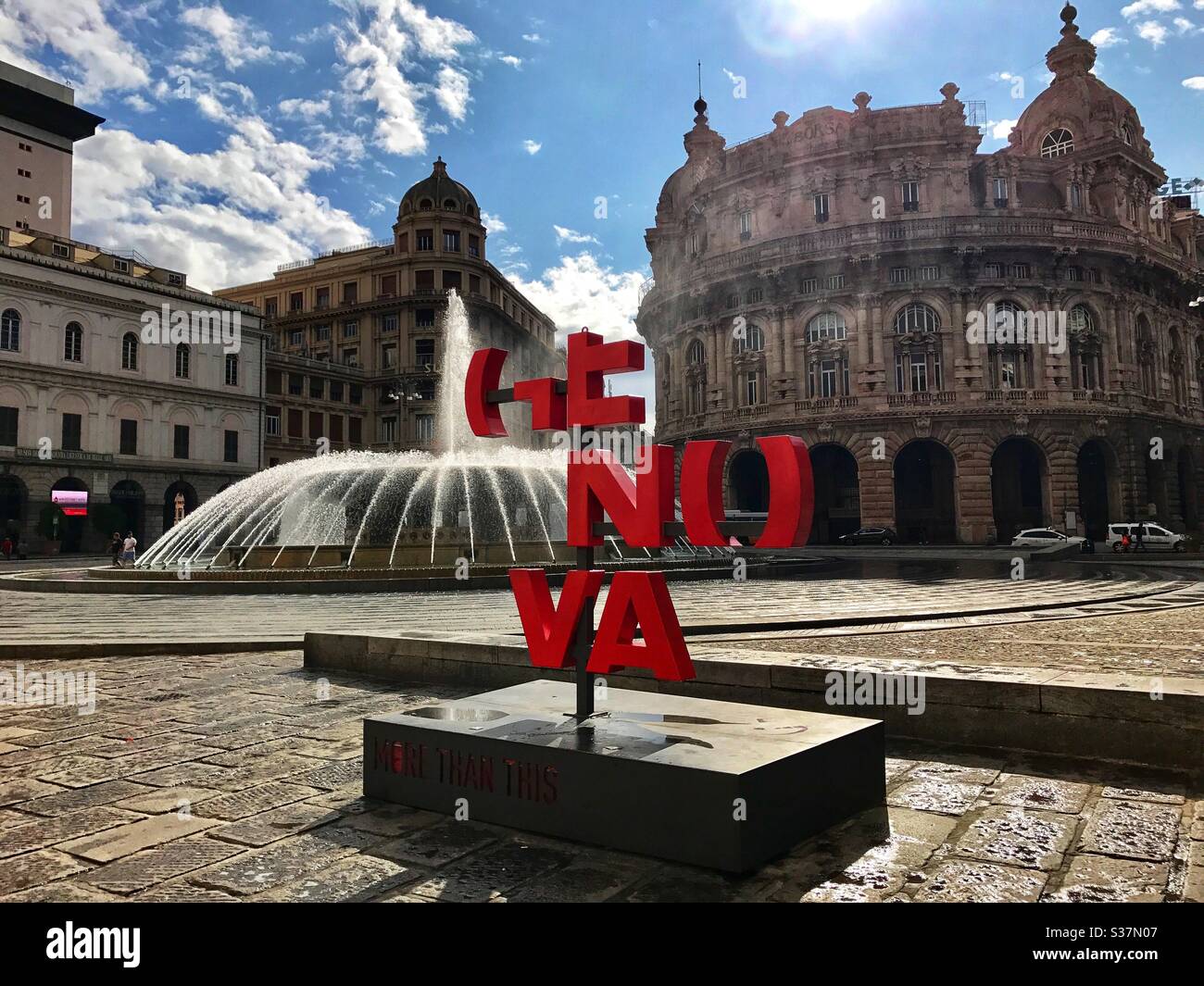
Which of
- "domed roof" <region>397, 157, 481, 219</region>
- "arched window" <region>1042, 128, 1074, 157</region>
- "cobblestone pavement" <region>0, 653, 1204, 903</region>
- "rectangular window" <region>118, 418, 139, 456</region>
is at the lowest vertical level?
"cobblestone pavement" <region>0, 653, 1204, 903</region>

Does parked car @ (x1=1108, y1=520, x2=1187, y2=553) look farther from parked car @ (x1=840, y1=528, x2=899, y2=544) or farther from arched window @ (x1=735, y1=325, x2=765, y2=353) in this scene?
arched window @ (x1=735, y1=325, x2=765, y2=353)

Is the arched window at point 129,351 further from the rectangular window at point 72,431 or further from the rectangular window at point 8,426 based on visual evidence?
the rectangular window at point 8,426

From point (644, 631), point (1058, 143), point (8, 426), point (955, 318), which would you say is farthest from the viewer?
point (1058, 143)

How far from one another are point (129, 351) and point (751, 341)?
105 feet

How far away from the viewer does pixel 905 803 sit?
4.11 metres

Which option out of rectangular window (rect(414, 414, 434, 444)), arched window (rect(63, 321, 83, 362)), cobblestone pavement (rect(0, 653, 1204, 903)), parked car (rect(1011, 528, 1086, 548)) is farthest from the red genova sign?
rectangular window (rect(414, 414, 434, 444))

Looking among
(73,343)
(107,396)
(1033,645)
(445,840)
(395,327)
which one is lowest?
(445,840)

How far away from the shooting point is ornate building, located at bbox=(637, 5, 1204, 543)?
36875 mm

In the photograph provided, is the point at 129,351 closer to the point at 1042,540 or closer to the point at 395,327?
the point at 395,327

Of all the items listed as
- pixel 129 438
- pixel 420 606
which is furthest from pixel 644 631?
pixel 129 438

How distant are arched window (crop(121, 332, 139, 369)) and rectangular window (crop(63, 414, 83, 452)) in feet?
11.7

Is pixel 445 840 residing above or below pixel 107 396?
below

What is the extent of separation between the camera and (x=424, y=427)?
5728 centimetres
